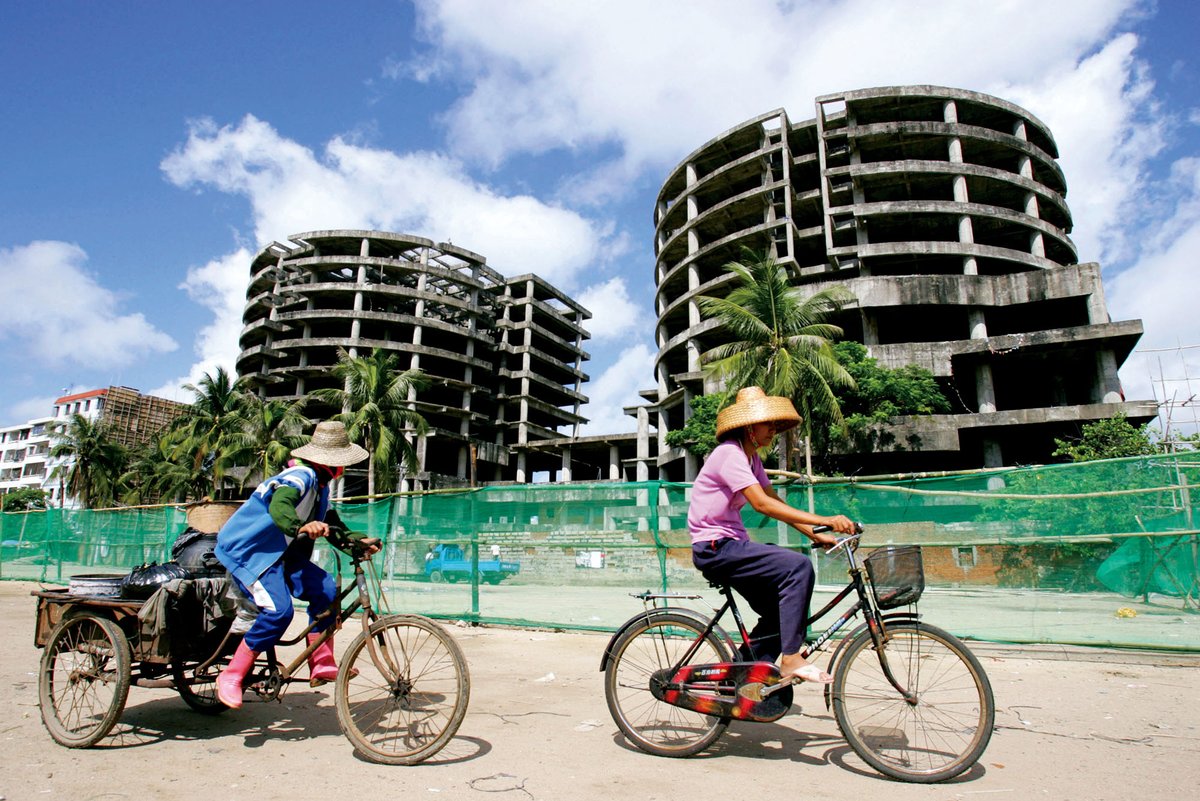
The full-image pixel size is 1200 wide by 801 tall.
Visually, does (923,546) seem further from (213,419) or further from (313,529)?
(213,419)

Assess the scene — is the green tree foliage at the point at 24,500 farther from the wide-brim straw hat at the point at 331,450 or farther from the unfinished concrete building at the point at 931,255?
the wide-brim straw hat at the point at 331,450

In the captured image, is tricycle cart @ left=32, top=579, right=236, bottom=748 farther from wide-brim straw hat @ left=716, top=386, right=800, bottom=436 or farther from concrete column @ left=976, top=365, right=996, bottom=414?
concrete column @ left=976, top=365, right=996, bottom=414

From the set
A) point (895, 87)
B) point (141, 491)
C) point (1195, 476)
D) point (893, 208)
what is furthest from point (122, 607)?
point (141, 491)

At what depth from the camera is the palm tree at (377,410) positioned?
30547 mm

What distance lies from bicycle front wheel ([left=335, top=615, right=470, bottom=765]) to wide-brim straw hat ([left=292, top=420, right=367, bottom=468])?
3.35 feet

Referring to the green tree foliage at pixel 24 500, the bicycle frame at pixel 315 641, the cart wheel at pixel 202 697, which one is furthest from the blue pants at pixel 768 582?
the green tree foliage at pixel 24 500

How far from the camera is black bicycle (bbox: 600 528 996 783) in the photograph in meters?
3.37

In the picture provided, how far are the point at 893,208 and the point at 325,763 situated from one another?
43.3 m

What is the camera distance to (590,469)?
7169cm

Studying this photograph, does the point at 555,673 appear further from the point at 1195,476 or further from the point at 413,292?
the point at 413,292

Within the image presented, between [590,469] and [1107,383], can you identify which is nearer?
[1107,383]

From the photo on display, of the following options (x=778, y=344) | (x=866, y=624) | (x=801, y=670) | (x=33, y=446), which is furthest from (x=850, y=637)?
(x=33, y=446)

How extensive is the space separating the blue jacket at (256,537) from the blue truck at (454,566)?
610 centimetres

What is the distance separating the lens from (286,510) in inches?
148
